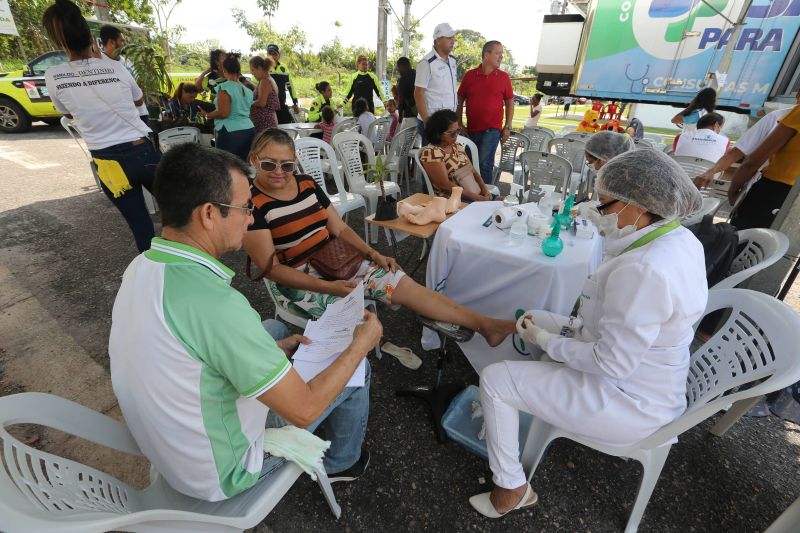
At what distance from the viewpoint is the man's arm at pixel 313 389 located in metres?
0.95

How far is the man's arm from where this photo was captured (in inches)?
37.4

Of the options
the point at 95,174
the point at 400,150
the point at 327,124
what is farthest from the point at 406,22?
the point at 95,174

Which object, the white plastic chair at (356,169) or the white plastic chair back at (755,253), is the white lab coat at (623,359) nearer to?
the white plastic chair back at (755,253)

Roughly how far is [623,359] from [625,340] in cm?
7

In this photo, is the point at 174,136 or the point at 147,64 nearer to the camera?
the point at 174,136

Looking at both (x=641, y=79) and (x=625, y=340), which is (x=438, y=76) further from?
(x=641, y=79)

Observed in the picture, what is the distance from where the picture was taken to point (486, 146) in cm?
475

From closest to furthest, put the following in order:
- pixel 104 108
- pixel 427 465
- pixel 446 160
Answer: pixel 427 465 < pixel 104 108 < pixel 446 160

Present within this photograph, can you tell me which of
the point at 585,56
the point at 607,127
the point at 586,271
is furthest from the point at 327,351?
the point at 585,56

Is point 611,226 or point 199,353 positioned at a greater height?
point 611,226

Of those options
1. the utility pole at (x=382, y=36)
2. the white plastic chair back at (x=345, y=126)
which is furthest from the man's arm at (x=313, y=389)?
the utility pole at (x=382, y=36)

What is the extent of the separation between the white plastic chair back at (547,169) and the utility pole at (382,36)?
26.6 feet

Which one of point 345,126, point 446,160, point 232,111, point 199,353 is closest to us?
point 199,353

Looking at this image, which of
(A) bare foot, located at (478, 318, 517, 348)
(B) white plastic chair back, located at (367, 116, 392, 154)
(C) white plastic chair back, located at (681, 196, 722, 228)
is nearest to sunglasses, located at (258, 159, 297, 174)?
(A) bare foot, located at (478, 318, 517, 348)
